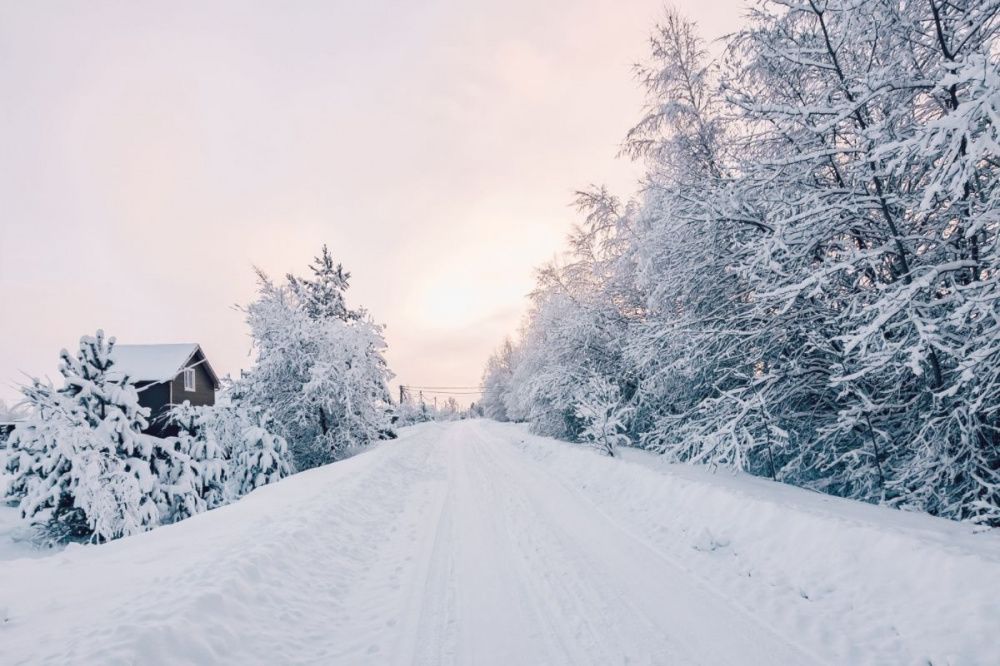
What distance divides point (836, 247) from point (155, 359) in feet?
123

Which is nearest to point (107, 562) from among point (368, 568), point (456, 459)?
point (368, 568)

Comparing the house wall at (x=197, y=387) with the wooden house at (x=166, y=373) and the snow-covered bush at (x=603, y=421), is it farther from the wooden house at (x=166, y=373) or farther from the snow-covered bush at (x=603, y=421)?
the snow-covered bush at (x=603, y=421)

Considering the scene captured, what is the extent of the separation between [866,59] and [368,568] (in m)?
11.8

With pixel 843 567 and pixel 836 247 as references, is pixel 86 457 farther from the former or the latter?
pixel 836 247

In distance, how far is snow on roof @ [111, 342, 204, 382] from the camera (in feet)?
91.4

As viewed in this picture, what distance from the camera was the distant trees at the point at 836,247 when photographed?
18.0ft

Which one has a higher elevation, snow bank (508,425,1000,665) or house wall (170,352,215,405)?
house wall (170,352,215,405)

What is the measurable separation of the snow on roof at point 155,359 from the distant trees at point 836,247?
30533 mm

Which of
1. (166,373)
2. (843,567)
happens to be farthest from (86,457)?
(166,373)

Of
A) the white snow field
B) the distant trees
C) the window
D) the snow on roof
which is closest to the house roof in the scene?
the snow on roof

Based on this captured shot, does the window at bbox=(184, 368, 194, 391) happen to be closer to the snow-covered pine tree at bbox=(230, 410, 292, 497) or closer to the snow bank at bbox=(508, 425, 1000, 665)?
the snow-covered pine tree at bbox=(230, 410, 292, 497)

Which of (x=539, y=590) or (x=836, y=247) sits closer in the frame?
(x=539, y=590)

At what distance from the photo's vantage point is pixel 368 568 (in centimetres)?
589

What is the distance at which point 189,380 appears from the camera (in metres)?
30.5
